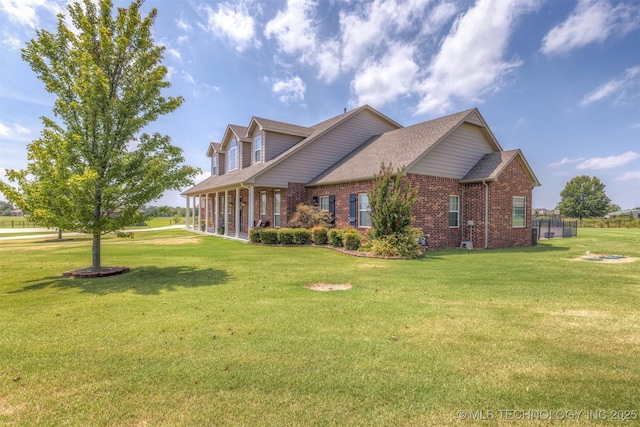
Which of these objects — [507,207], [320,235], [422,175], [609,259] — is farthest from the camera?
[507,207]

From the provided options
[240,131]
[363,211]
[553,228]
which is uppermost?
[240,131]

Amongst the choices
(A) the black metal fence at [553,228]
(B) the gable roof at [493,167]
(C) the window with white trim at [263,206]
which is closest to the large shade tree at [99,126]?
(C) the window with white trim at [263,206]

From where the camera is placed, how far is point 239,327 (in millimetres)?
4691

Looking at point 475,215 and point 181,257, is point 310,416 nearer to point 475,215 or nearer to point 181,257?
point 181,257

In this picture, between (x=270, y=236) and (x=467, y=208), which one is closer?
(x=467, y=208)

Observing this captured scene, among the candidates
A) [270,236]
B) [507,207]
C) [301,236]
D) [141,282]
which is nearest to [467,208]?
[507,207]

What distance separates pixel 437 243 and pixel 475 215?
2476 millimetres

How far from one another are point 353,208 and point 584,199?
81233mm

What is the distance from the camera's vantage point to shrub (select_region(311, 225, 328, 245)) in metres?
15.9

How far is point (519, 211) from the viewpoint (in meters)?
16.9

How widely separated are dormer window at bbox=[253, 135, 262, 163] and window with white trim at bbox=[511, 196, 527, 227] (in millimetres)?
15326

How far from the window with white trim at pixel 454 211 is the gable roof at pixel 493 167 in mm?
989

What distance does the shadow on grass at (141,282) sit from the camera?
23.7 feet

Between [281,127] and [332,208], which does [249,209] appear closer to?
[332,208]
